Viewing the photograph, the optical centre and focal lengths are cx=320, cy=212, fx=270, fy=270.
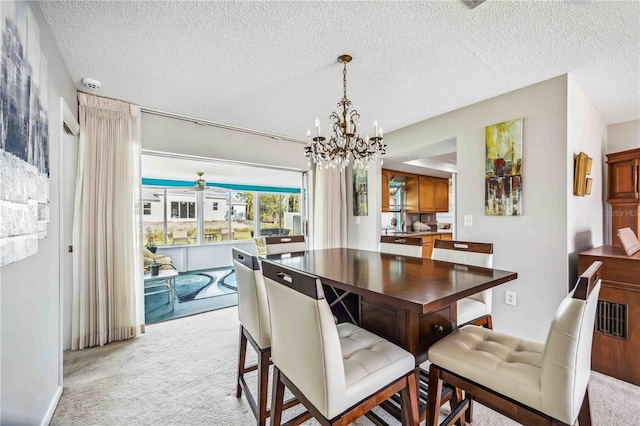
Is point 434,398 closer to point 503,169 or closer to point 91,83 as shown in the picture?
point 503,169

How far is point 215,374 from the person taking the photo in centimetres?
212

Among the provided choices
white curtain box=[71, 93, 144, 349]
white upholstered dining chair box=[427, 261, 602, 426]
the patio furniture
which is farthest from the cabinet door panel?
the patio furniture

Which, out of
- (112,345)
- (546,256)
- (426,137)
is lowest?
(112,345)

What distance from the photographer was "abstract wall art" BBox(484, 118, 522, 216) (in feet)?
8.40

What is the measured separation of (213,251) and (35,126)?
221 inches

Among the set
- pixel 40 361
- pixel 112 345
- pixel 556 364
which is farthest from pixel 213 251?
pixel 556 364

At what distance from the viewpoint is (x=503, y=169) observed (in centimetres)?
266

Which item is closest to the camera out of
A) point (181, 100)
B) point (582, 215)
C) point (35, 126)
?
point (35, 126)

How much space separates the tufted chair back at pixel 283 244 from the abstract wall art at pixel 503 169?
202 centimetres

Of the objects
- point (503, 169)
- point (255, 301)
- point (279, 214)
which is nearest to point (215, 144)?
point (255, 301)

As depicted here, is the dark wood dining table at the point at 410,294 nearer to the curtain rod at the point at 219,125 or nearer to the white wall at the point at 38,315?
the white wall at the point at 38,315

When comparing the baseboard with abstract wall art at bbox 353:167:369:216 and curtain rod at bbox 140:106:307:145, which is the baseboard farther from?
abstract wall art at bbox 353:167:369:216

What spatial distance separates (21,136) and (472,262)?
2.76 meters

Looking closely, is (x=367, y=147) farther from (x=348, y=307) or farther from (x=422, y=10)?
(x=348, y=307)
